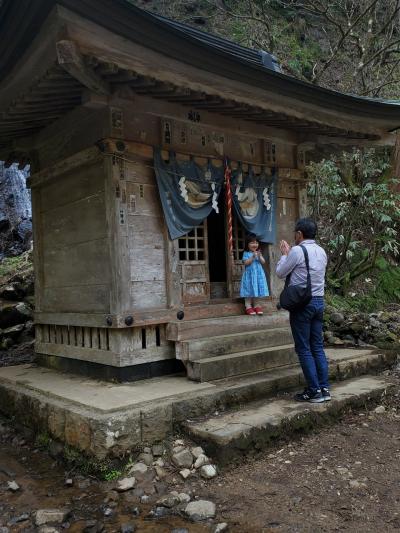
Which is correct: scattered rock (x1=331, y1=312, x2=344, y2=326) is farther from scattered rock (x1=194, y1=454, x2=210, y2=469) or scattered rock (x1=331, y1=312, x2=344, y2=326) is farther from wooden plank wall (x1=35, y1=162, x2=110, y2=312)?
scattered rock (x1=194, y1=454, x2=210, y2=469)

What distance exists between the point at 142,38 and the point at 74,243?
314 centimetres

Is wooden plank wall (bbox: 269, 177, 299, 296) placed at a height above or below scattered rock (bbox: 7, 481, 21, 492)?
above

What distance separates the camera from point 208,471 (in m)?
4.32

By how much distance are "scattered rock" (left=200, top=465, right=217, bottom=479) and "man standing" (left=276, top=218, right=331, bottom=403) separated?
1.69m

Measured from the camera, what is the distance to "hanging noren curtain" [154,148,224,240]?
6.41m

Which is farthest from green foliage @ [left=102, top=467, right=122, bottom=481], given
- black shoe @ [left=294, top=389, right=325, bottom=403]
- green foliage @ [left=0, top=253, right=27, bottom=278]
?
green foliage @ [left=0, top=253, right=27, bottom=278]

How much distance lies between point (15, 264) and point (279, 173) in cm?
915

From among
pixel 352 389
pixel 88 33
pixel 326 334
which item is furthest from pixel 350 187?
pixel 88 33

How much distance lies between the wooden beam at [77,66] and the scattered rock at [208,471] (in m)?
4.09

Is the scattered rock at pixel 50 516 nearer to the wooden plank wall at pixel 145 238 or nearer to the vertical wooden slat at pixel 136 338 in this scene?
the vertical wooden slat at pixel 136 338

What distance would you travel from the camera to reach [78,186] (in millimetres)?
6680

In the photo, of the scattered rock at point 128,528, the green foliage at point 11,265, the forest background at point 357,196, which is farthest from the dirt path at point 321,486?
the green foliage at point 11,265

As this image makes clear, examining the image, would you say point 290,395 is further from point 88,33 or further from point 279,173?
point 88,33

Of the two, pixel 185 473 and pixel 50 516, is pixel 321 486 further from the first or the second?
pixel 50 516
